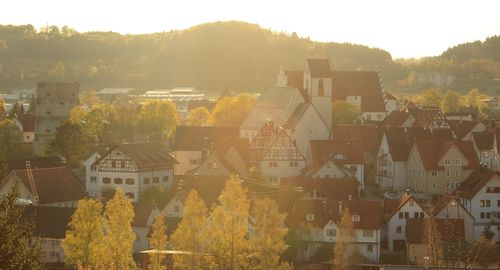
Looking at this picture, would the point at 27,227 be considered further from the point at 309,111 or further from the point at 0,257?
the point at 309,111

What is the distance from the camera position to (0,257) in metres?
15.2

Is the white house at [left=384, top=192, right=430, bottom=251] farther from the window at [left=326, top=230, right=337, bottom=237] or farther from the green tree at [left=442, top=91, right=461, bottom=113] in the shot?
the green tree at [left=442, top=91, right=461, bottom=113]

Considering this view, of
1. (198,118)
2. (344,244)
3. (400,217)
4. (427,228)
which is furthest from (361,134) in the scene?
(198,118)

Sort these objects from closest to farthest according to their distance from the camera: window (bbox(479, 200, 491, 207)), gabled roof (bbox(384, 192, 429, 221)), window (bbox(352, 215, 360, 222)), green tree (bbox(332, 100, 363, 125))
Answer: window (bbox(352, 215, 360, 222)) < gabled roof (bbox(384, 192, 429, 221)) < window (bbox(479, 200, 491, 207)) < green tree (bbox(332, 100, 363, 125))

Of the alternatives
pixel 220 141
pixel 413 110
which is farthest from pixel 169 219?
pixel 413 110

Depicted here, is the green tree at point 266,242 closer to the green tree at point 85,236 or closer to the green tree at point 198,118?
the green tree at point 85,236

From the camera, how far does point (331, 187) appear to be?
4256 centimetres

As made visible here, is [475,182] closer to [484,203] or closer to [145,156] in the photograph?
[484,203]

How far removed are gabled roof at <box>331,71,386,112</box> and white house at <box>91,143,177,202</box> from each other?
22898 mm

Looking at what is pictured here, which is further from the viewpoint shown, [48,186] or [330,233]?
[48,186]

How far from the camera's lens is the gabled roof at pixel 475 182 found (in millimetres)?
42000

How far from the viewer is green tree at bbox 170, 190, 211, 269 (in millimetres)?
30672

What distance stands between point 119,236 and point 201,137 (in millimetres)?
Answer: 21125

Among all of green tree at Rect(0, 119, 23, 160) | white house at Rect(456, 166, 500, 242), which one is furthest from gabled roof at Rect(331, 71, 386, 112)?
white house at Rect(456, 166, 500, 242)
